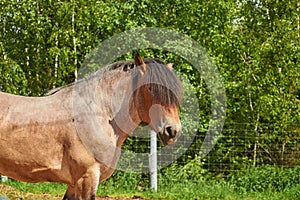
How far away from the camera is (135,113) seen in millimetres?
4070

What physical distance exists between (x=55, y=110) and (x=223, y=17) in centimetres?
705

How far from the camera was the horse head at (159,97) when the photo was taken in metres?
3.82

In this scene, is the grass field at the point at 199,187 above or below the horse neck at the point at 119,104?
below

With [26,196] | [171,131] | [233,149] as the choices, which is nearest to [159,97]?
[171,131]

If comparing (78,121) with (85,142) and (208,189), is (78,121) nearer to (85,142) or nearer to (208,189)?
(85,142)

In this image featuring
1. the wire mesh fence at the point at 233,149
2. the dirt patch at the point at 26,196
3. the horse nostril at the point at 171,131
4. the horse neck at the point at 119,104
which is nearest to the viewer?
the horse nostril at the point at 171,131

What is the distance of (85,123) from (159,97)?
622 millimetres

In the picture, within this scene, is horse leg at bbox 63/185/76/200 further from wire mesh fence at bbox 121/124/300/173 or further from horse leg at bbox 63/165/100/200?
wire mesh fence at bbox 121/124/300/173

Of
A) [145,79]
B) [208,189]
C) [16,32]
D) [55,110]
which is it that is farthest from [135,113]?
[16,32]

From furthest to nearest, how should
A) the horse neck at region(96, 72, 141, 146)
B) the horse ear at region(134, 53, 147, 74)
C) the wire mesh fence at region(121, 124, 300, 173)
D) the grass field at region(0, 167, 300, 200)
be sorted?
the wire mesh fence at region(121, 124, 300, 173), the grass field at region(0, 167, 300, 200), the horse neck at region(96, 72, 141, 146), the horse ear at region(134, 53, 147, 74)

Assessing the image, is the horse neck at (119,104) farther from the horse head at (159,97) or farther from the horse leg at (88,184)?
the horse leg at (88,184)

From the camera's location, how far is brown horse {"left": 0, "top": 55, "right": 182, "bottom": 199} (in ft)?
12.7

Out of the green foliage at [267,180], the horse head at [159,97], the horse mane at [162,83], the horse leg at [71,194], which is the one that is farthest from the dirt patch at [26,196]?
the horse mane at [162,83]

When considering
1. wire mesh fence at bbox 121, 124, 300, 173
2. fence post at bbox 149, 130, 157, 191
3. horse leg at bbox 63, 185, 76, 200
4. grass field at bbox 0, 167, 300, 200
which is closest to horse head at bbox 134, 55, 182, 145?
horse leg at bbox 63, 185, 76, 200
